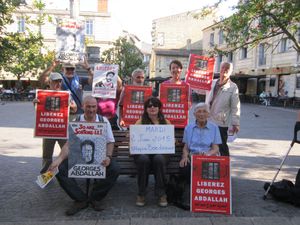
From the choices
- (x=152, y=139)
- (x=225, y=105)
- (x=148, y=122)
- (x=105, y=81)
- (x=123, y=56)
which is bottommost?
(x=152, y=139)

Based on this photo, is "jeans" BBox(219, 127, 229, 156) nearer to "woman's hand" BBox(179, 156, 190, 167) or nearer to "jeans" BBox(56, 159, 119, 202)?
"woman's hand" BBox(179, 156, 190, 167)

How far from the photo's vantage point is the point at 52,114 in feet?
18.2

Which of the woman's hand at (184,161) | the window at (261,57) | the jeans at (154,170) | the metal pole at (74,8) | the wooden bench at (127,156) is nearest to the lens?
the jeans at (154,170)

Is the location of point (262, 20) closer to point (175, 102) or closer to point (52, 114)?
point (175, 102)

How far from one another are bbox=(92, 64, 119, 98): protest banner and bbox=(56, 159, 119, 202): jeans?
1461 millimetres

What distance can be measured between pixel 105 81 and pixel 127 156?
1.37 metres

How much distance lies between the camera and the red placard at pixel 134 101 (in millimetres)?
5906

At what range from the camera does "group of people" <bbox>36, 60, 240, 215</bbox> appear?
484cm

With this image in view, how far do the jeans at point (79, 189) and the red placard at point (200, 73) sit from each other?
229 cm

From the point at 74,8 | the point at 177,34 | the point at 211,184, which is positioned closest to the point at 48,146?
the point at 211,184

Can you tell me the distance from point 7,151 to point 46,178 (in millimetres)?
4578

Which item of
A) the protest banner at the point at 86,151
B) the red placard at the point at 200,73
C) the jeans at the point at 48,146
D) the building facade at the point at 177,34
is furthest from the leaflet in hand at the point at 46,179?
the building facade at the point at 177,34

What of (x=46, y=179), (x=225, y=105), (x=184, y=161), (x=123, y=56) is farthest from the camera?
(x=123, y=56)

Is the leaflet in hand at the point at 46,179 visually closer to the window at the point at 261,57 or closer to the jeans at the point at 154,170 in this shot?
the jeans at the point at 154,170
